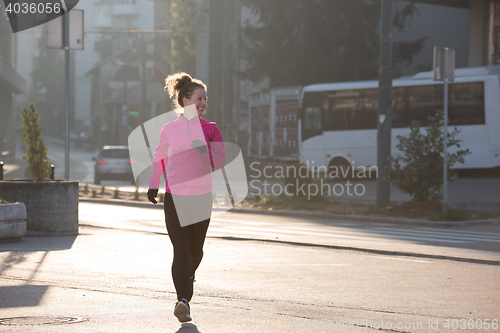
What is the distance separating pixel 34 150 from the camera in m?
11.7

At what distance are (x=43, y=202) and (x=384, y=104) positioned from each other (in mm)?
8374

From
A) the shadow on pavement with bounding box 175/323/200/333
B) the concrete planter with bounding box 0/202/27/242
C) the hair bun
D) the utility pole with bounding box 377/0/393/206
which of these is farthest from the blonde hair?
the utility pole with bounding box 377/0/393/206

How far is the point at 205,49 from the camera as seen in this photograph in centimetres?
6241

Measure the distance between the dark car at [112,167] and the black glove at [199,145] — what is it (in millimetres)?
23301

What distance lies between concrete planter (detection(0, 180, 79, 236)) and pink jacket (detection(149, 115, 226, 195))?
5.98 m

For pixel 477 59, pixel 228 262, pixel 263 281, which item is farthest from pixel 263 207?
pixel 477 59

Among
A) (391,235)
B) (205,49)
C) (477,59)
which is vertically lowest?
(391,235)

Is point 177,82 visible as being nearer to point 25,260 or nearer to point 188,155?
point 188,155

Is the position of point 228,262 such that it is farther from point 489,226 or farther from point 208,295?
point 489,226

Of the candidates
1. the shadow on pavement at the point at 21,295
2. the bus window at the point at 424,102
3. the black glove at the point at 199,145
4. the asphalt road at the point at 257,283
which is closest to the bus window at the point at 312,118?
the bus window at the point at 424,102

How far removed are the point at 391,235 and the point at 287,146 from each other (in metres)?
22.4

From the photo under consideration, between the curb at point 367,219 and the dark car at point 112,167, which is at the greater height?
the dark car at point 112,167

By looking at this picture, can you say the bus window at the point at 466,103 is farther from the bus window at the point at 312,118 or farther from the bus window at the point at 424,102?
the bus window at the point at 312,118

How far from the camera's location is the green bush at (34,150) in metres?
11.6
